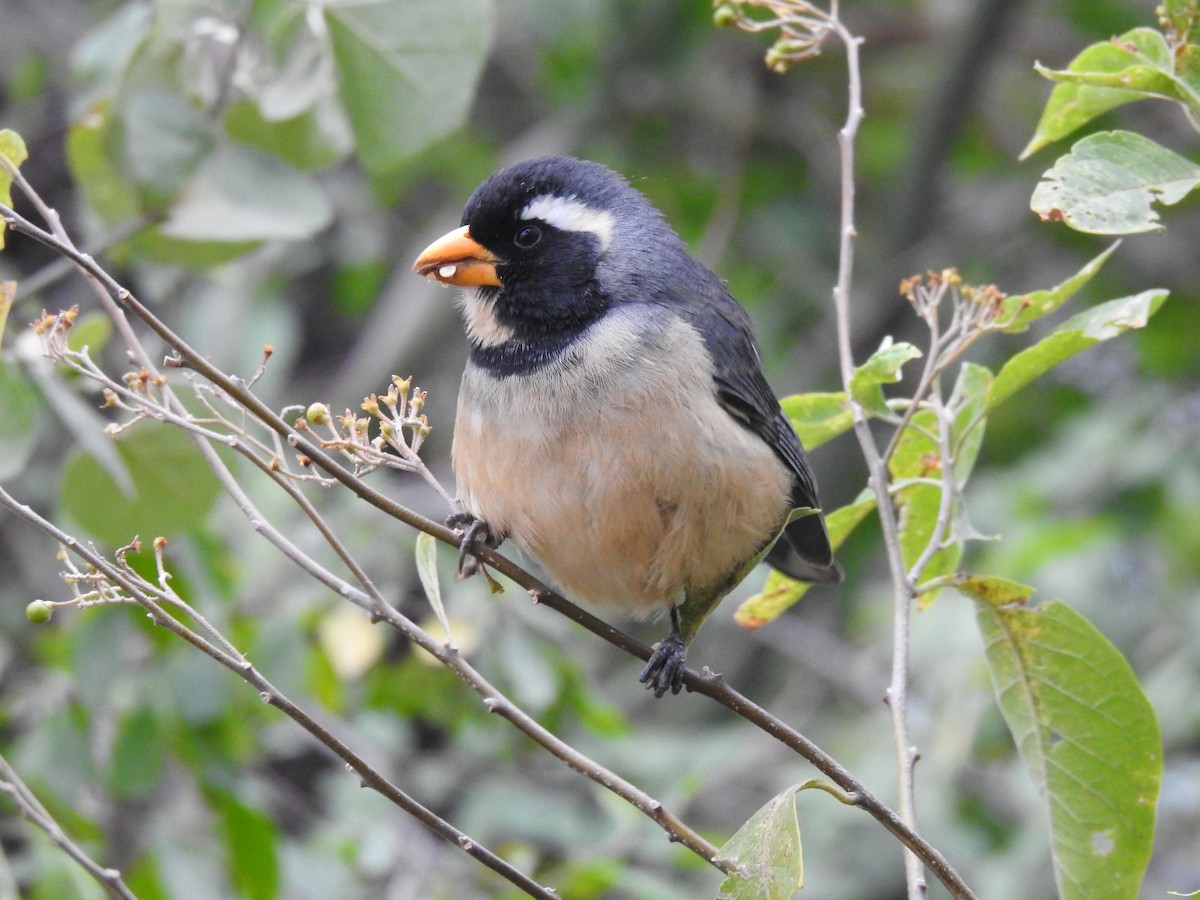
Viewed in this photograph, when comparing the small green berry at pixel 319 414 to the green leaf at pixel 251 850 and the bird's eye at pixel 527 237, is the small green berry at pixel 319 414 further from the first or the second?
the green leaf at pixel 251 850

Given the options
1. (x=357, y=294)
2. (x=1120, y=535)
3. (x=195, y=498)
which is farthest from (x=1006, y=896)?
(x=357, y=294)

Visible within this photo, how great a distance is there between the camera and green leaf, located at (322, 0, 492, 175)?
3824 millimetres

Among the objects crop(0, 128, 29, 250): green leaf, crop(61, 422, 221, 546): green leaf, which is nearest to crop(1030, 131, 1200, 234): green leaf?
crop(0, 128, 29, 250): green leaf

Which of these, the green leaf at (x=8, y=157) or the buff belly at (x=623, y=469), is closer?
the green leaf at (x=8, y=157)

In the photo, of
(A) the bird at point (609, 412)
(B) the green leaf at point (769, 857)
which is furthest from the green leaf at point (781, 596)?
(B) the green leaf at point (769, 857)

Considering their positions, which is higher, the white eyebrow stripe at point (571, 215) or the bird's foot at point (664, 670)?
the white eyebrow stripe at point (571, 215)

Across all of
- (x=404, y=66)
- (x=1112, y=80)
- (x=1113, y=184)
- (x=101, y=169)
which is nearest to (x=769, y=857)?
(x=1113, y=184)

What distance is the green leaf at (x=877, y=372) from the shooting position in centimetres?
266

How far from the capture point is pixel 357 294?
7953mm

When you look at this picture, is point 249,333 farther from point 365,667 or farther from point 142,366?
point 142,366

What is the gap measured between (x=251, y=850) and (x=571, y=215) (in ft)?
6.51

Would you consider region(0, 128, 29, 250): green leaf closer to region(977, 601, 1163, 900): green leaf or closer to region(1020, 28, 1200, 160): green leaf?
region(1020, 28, 1200, 160): green leaf

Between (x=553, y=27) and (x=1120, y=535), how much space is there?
3.34m

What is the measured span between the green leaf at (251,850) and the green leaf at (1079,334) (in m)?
2.41
